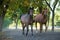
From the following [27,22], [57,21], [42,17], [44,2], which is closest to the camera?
[27,22]

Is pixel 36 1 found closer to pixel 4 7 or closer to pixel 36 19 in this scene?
pixel 4 7

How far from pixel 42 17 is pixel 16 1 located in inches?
348

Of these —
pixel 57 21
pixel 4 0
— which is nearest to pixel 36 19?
pixel 4 0

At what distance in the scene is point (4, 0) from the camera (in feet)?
78.9

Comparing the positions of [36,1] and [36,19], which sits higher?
[36,1]

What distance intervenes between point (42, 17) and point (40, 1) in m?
8.19

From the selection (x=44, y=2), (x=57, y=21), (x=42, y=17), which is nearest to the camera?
(x=42, y=17)

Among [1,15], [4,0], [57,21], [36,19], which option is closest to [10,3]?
[4,0]

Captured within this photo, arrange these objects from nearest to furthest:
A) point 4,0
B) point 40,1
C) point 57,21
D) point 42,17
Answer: point 42,17
point 4,0
point 40,1
point 57,21

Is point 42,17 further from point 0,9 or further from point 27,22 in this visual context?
point 0,9

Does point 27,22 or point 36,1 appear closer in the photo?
point 27,22

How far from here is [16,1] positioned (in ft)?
85.5

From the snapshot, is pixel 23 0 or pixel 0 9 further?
pixel 23 0

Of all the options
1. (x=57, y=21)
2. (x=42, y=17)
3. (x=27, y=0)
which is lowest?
(x=57, y=21)
